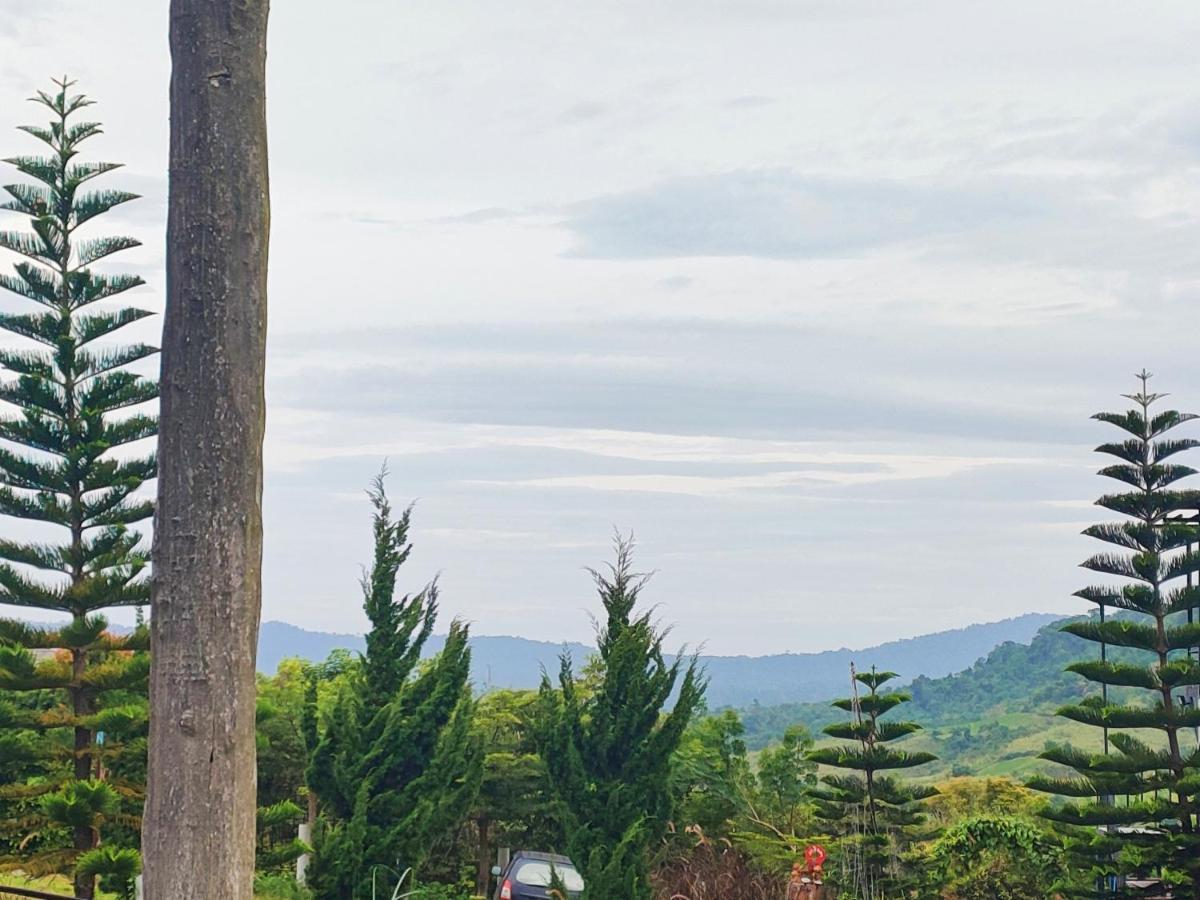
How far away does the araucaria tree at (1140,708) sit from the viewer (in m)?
11.8

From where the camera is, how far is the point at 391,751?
12.2m

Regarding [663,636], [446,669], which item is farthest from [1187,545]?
[446,669]

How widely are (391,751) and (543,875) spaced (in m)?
1.66

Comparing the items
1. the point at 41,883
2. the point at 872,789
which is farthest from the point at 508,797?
the point at 41,883

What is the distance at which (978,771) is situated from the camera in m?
24.2

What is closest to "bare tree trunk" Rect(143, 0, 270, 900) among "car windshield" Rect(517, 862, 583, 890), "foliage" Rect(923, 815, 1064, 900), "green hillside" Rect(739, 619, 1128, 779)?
"car windshield" Rect(517, 862, 583, 890)

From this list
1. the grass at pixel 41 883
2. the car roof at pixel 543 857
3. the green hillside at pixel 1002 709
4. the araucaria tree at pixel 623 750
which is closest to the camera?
the araucaria tree at pixel 623 750

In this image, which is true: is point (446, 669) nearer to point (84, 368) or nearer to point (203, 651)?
point (84, 368)

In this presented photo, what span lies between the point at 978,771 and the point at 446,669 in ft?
46.9

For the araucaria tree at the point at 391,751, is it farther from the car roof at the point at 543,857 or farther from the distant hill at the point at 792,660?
the distant hill at the point at 792,660

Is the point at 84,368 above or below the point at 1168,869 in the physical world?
above

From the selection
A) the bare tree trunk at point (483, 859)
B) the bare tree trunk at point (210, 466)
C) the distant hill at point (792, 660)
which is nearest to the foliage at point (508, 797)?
the bare tree trunk at point (483, 859)

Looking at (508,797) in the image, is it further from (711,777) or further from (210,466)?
(210,466)

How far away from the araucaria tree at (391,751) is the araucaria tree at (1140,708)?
5.09 m
